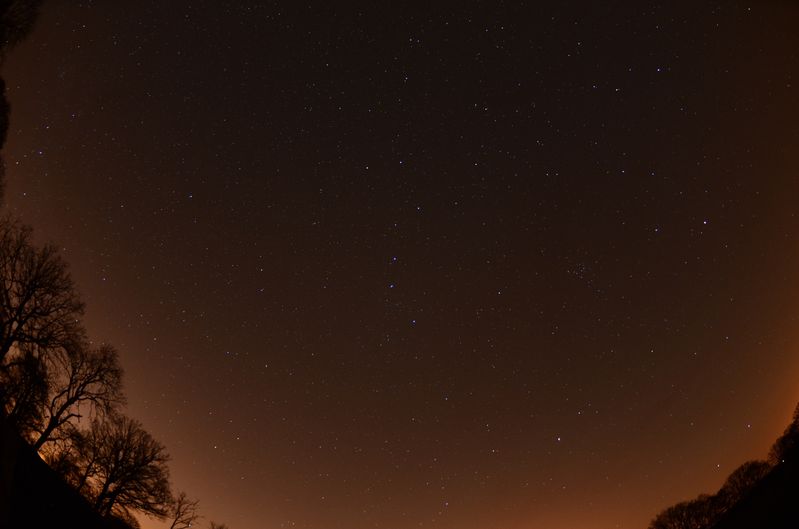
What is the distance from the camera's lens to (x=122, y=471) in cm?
1858

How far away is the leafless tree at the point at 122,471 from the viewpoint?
18.0m

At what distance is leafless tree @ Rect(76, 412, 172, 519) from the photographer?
59.1 feet

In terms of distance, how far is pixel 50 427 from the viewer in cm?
1484

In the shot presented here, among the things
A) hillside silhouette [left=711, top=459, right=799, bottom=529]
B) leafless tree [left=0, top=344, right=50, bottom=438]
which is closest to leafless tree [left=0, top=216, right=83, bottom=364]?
leafless tree [left=0, top=344, right=50, bottom=438]

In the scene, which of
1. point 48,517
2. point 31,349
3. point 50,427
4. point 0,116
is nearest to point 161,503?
point 50,427

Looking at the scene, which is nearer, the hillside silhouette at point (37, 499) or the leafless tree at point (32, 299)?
the hillside silhouette at point (37, 499)

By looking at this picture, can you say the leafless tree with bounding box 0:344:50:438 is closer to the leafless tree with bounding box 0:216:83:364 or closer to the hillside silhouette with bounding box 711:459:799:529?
the leafless tree with bounding box 0:216:83:364

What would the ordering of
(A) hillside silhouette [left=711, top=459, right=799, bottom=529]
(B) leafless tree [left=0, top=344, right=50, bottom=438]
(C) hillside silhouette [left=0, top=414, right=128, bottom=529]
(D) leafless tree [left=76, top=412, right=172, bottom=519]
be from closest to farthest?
(A) hillside silhouette [left=711, top=459, right=799, bottom=529] < (C) hillside silhouette [left=0, top=414, right=128, bottom=529] < (B) leafless tree [left=0, top=344, right=50, bottom=438] < (D) leafless tree [left=76, top=412, right=172, bottom=519]

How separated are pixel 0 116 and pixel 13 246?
4.25 meters

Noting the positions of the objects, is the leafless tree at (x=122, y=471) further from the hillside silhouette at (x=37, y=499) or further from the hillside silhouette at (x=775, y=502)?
the hillside silhouette at (x=775, y=502)

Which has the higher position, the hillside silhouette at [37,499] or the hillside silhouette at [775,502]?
the hillside silhouette at [37,499]

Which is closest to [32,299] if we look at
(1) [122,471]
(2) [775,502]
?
(1) [122,471]

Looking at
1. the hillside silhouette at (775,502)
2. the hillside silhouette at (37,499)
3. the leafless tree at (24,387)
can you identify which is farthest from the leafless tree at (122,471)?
the hillside silhouette at (775,502)

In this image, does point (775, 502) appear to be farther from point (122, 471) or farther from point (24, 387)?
point (122, 471)
